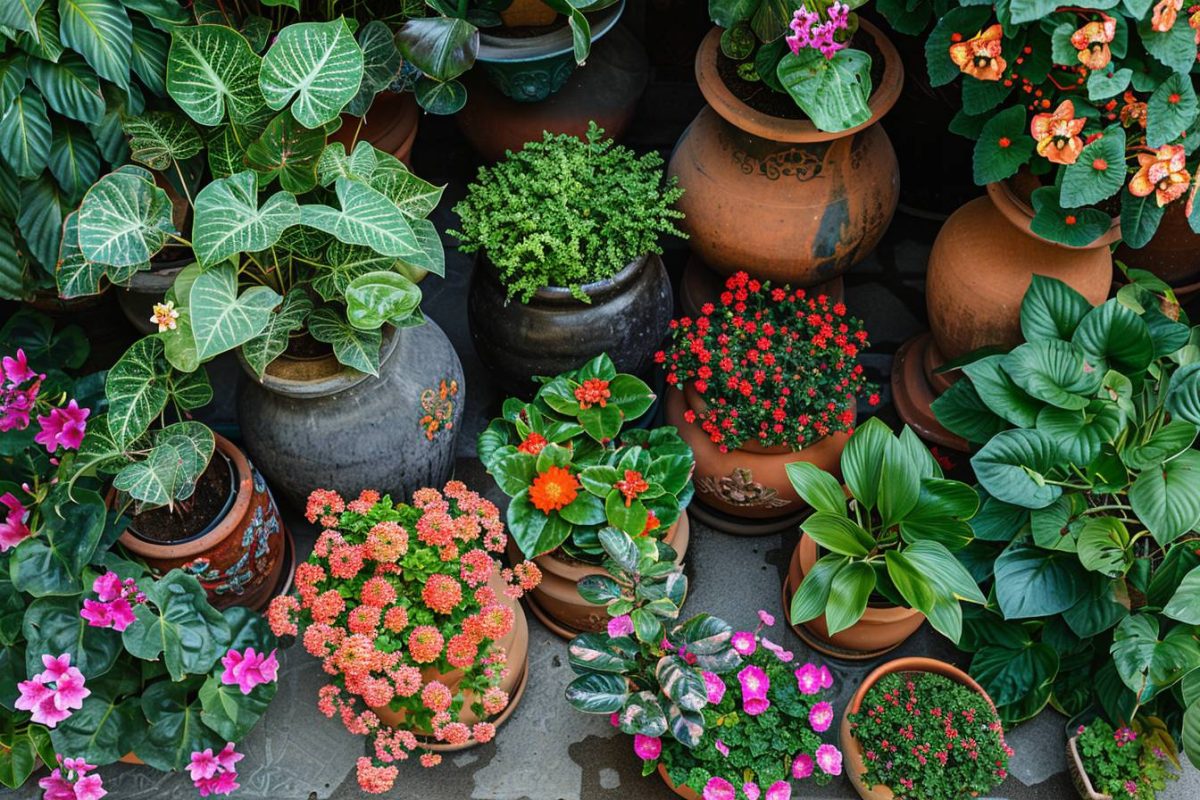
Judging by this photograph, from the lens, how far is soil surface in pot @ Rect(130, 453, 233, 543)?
9.12ft

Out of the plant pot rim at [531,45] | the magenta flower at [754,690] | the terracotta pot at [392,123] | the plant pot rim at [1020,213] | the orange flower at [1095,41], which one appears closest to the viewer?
the orange flower at [1095,41]

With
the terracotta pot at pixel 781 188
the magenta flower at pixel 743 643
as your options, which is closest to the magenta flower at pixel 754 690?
the magenta flower at pixel 743 643

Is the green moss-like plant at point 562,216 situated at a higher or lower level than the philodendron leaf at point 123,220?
lower

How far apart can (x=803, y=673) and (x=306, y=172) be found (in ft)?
5.24

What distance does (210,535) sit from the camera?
2707 mm

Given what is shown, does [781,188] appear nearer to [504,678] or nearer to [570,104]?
[570,104]

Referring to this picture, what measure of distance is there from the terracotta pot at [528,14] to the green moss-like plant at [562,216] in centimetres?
46

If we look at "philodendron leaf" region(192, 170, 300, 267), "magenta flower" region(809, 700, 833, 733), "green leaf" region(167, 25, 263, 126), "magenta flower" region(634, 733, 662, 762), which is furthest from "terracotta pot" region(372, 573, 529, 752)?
"green leaf" region(167, 25, 263, 126)

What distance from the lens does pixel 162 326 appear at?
2432mm

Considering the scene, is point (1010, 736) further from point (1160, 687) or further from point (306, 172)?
point (306, 172)

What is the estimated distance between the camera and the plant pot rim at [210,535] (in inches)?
106

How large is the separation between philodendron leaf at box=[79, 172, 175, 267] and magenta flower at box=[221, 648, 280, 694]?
2.97 feet

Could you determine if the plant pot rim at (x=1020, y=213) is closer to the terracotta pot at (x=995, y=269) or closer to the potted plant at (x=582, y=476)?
the terracotta pot at (x=995, y=269)

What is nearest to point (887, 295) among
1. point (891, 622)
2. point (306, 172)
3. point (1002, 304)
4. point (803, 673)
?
point (1002, 304)
